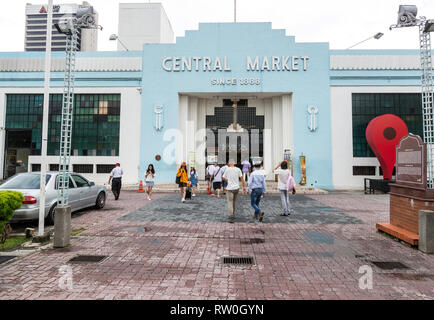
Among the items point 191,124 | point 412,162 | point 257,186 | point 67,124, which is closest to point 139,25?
point 191,124

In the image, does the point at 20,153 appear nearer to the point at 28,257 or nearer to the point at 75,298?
the point at 28,257

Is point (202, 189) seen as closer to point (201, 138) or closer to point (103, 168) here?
point (201, 138)

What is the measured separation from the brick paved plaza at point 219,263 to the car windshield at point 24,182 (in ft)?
5.45

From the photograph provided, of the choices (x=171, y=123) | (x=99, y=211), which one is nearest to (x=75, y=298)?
(x=99, y=211)

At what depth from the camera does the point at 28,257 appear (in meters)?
4.82

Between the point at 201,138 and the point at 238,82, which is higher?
the point at 238,82

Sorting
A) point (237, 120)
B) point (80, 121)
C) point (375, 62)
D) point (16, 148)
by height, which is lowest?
point (16, 148)

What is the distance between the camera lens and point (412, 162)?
19.1ft

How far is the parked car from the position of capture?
6668 mm

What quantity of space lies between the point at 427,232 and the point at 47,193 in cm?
942

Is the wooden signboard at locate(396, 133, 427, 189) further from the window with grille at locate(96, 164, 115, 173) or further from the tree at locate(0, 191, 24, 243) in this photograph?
the window with grille at locate(96, 164, 115, 173)

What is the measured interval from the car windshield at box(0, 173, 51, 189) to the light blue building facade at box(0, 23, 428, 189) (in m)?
11.7

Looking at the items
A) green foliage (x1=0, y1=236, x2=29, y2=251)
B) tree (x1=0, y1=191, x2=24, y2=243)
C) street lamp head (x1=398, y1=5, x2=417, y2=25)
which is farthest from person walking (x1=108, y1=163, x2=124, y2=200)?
street lamp head (x1=398, y1=5, x2=417, y2=25)

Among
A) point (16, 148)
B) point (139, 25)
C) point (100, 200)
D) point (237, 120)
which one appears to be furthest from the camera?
point (139, 25)
